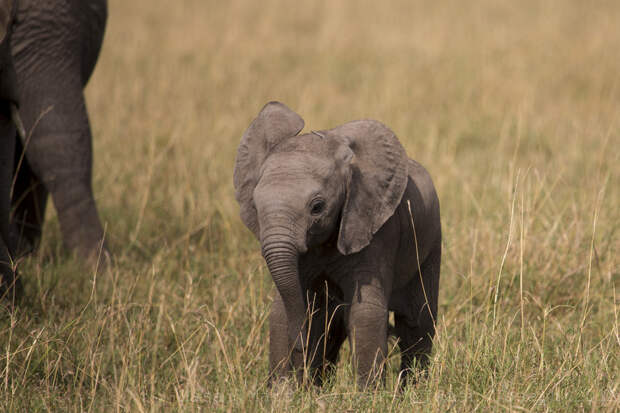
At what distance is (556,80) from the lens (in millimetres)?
8828

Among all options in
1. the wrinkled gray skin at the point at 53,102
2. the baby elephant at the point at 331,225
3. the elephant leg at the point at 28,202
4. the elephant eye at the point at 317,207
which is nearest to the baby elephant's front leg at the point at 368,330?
the baby elephant at the point at 331,225

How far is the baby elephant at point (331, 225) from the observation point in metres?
2.78

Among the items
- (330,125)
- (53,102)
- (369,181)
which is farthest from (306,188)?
(330,125)

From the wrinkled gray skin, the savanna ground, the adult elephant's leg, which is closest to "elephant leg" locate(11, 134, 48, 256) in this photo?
the savanna ground

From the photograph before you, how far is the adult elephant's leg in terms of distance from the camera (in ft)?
14.7

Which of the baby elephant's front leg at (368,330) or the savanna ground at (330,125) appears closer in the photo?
the baby elephant's front leg at (368,330)

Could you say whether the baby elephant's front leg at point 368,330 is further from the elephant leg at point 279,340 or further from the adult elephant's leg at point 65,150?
the adult elephant's leg at point 65,150

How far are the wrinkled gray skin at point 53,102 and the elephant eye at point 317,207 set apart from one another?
208 cm

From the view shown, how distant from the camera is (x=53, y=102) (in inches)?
178


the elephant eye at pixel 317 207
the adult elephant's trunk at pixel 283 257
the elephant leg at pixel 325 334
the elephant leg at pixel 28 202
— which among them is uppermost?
the elephant eye at pixel 317 207

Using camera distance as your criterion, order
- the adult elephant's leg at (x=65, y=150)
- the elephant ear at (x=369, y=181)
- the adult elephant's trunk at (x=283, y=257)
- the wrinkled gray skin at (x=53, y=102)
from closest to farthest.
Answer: the adult elephant's trunk at (x=283, y=257), the elephant ear at (x=369, y=181), the wrinkled gray skin at (x=53, y=102), the adult elephant's leg at (x=65, y=150)

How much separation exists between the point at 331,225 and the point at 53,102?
2215mm

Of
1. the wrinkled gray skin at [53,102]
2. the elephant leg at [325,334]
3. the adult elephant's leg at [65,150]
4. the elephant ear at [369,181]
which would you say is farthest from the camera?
the adult elephant's leg at [65,150]

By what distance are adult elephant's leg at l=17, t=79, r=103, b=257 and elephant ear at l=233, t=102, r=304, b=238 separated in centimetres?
167
